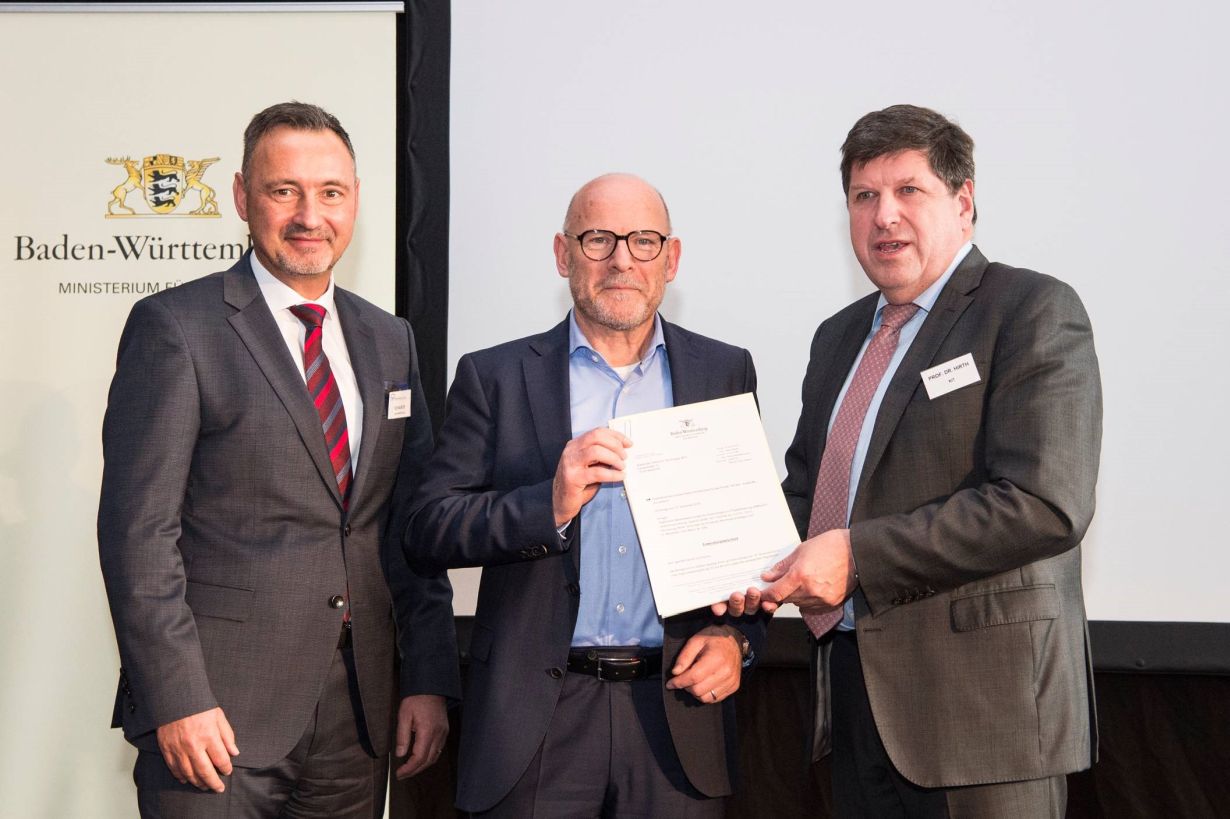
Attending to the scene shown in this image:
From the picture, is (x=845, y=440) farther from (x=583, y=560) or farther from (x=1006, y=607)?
(x=583, y=560)

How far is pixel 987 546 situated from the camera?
202 centimetres

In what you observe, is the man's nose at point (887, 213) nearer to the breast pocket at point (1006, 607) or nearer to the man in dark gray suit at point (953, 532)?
the man in dark gray suit at point (953, 532)

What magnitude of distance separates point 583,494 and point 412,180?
1.95 meters

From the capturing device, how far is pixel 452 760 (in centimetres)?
374

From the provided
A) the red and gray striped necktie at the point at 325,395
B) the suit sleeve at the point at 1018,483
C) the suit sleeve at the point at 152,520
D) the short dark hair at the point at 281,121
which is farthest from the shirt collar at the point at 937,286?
the suit sleeve at the point at 152,520

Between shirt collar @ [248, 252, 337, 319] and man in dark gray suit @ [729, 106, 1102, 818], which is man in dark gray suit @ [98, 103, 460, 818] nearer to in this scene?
shirt collar @ [248, 252, 337, 319]

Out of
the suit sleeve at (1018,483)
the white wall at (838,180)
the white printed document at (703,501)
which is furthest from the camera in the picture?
the white wall at (838,180)

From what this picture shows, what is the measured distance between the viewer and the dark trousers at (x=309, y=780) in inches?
87.1

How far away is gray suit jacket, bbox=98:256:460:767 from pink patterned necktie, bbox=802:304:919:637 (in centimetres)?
102

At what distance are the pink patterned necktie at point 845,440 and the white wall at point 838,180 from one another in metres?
1.22

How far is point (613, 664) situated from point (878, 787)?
641 mm

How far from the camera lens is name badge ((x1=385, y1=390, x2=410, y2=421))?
255cm

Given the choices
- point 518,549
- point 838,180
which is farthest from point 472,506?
point 838,180

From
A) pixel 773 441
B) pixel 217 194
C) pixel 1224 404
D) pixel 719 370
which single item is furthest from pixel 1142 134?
pixel 217 194
